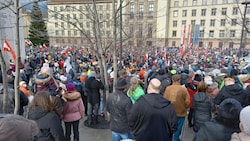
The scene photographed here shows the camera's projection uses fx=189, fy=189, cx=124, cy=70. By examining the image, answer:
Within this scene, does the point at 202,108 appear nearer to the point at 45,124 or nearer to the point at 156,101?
the point at 156,101

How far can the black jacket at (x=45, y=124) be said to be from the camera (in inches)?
108

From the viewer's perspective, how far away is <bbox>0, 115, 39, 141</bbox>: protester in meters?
1.28

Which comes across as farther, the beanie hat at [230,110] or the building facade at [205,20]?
the building facade at [205,20]

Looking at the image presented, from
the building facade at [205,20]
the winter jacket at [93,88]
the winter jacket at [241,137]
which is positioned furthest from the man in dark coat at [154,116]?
the building facade at [205,20]

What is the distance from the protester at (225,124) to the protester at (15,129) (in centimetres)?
193

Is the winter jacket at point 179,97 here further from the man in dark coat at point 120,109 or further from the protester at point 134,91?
the man in dark coat at point 120,109

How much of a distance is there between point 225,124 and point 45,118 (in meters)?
2.41

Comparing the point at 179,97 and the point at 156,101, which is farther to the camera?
the point at 179,97

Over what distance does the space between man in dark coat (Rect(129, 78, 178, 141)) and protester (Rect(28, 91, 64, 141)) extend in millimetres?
1167

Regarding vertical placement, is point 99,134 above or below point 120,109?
below

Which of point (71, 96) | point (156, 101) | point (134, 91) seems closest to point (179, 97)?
point (134, 91)

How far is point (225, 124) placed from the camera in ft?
7.32

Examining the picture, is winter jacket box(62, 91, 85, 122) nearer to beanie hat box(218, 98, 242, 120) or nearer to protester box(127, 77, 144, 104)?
protester box(127, 77, 144, 104)

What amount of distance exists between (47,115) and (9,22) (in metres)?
11.7
